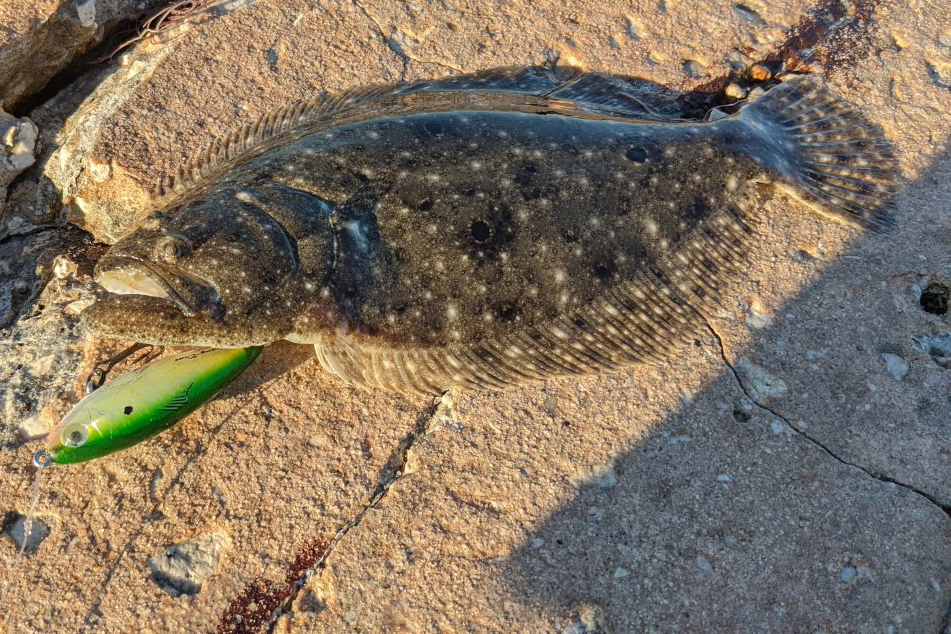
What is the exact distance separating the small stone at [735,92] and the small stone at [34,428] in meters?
3.60

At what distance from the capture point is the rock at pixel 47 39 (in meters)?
3.42

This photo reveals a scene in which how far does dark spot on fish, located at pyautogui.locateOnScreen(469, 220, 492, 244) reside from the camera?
2.62 metres

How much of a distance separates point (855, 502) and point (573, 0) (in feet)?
9.82

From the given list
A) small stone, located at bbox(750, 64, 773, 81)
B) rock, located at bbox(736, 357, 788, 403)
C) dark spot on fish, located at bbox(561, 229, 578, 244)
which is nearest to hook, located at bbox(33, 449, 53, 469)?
dark spot on fish, located at bbox(561, 229, 578, 244)

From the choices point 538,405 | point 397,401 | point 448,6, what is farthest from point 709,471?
point 448,6

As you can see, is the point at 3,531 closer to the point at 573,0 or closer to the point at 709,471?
the point at 709,471

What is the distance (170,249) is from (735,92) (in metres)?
2.95

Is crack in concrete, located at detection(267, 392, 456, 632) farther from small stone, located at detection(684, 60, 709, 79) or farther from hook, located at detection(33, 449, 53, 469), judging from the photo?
small stone, located at detection(684, 60, 709, 79)

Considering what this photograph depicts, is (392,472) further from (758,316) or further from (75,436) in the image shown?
(758,316)

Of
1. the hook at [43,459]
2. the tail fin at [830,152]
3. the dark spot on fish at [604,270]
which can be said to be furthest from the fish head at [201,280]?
the tail fin at [830,152]

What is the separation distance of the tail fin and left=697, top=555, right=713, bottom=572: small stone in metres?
1.76

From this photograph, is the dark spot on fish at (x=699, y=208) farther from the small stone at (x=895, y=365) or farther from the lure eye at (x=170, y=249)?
the lure eye at (x=170, y=249)

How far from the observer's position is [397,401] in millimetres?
2678

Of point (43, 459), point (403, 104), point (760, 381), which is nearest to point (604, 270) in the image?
point (760, 381)
